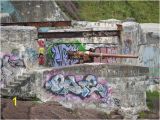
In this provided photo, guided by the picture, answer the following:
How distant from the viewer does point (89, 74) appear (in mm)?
22406

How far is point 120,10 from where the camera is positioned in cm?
3838

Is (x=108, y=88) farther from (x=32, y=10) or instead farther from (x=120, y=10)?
(x=120, y=10)

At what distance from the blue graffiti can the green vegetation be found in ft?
49.6

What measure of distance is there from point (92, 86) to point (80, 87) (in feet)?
1.48

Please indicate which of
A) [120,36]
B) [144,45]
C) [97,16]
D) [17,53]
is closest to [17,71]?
[17,53]

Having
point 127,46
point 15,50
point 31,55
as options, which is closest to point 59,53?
point 127,46

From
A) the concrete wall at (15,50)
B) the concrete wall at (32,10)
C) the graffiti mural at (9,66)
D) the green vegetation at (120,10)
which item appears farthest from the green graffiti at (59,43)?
the green vegetation at (120,10)

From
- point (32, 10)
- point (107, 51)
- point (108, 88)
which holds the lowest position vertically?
point (108, 88)

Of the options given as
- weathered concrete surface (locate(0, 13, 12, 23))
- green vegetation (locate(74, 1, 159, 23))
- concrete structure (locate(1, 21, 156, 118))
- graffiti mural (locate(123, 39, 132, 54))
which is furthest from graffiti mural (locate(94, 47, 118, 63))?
green vegetation (locate(74, 1, 159, 23))

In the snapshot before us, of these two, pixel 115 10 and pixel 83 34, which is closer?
pixel 83 34

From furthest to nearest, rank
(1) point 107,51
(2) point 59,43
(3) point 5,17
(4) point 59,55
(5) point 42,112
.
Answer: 1. (3) point 5,17
2. (2) point 59,43
3. (1) point 107,51
4. (4) point 59,55
5. (5) point 42,112

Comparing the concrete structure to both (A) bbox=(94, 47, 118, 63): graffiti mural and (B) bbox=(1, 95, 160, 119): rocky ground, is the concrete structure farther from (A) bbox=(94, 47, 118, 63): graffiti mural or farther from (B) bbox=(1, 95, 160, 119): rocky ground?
(A) bbox=(94, 47, 118, 63): graffiti mural

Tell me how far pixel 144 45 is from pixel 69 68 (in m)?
5.59

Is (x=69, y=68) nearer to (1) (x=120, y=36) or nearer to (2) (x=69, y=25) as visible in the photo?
(1) (x=120, y=36)
